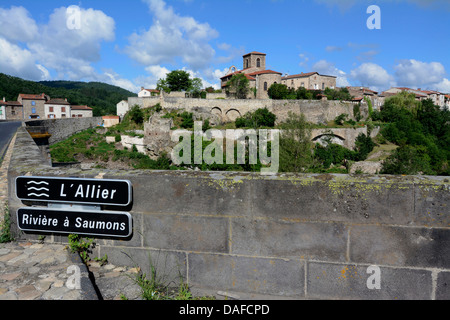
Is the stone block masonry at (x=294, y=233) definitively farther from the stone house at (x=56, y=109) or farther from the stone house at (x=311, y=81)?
the stone house at (x=311, y=81)

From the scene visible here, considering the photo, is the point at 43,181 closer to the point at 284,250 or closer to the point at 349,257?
the point at 284,250

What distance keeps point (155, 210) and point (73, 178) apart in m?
0.86

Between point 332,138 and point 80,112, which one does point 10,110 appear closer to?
point 80,112

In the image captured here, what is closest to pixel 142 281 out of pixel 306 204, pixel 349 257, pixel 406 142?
pixel 306 204

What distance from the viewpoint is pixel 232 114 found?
56.5 m

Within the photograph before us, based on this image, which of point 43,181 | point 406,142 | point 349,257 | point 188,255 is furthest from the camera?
point 406,142

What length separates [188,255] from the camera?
2.82 meters

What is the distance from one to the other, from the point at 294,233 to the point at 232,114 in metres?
54.7

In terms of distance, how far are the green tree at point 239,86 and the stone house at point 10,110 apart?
4246 cm

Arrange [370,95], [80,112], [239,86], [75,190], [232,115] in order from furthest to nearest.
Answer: [80,112] < [370,95] < [239,86] < [232,115] < [75,190]

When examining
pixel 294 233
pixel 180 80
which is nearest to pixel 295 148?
pixel 294 233

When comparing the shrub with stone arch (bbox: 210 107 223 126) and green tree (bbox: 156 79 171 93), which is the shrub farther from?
green tree (bbox: 156 79 171 93)
